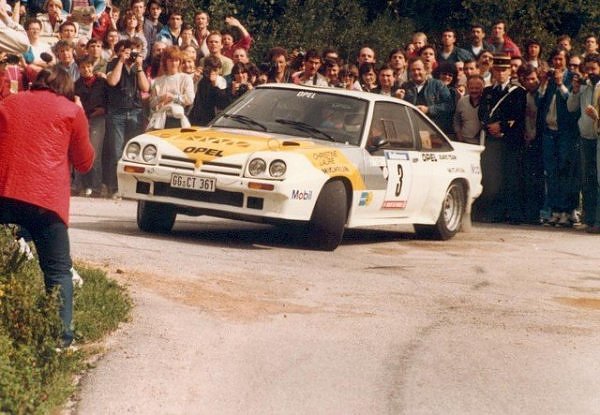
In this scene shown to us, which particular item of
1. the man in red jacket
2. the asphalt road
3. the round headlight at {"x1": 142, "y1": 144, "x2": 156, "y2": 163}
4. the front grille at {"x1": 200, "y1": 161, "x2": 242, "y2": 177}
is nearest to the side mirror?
the asphalt road

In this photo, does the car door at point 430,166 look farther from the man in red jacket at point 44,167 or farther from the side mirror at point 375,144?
the man in red jacket at point 44,167

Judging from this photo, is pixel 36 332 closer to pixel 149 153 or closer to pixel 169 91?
pixel 149 153

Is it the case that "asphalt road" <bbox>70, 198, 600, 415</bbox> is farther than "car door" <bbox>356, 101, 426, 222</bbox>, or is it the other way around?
"car door" <bbox>356, 101, 426, 222</bbox>

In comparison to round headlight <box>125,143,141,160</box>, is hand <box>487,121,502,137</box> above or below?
above

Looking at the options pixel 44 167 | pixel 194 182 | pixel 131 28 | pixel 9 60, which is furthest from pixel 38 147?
pixel 131 28

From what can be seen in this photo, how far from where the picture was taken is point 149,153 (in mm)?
15438

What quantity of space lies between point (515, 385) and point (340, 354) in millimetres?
1193

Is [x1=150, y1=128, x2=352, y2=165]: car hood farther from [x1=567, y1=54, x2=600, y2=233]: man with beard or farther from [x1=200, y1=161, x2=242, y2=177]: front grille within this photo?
[x1=567, y1=54, x2=600, y2=233]: man with beard

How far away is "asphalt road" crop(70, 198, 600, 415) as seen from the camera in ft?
28.4

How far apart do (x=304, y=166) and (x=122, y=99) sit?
6473mm

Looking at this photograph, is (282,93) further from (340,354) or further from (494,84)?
(340,354)

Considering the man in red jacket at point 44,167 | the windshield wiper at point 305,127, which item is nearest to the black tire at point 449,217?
the windshield wiper at point 305,127

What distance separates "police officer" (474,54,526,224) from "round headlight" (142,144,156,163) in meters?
6.36

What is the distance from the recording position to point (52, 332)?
8906 mm
